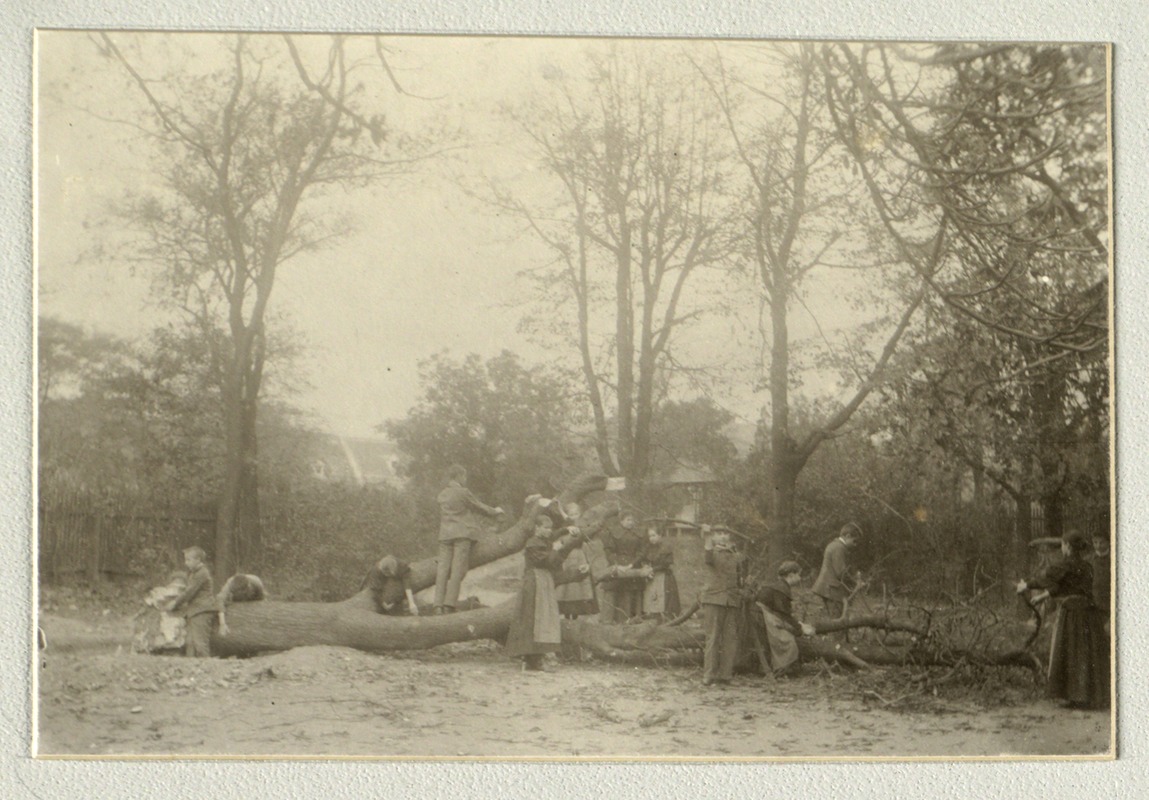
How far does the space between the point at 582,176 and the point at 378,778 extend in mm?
2958

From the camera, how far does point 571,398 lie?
5254mm

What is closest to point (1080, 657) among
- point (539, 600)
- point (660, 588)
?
point (660, 588)

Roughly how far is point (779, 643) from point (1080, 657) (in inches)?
55.8

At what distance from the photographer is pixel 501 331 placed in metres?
5.20

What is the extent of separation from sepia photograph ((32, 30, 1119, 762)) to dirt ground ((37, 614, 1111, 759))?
0.02 metres

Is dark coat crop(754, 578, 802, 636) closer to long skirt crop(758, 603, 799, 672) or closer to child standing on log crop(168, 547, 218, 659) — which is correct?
long skirt crop(758, 603, 799, 672)

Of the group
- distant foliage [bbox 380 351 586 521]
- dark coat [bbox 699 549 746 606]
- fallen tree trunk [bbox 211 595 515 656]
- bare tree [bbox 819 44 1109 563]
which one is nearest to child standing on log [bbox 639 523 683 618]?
dark coat [bbox 699 549 746 606]

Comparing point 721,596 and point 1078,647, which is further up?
point 721,596

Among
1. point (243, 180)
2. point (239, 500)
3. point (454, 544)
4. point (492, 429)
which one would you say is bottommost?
point (454, 544)

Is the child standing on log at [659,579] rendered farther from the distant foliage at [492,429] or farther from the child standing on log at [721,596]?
the distant foliage at [492,429]

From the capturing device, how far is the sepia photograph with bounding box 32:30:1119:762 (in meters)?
5.04

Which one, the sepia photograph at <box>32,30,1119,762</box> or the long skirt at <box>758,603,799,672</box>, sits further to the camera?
the long skirt at <box>758,603,799,672</box>

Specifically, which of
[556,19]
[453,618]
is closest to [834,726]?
[453,618]

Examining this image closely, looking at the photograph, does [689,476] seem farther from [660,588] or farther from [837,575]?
[837,575]
